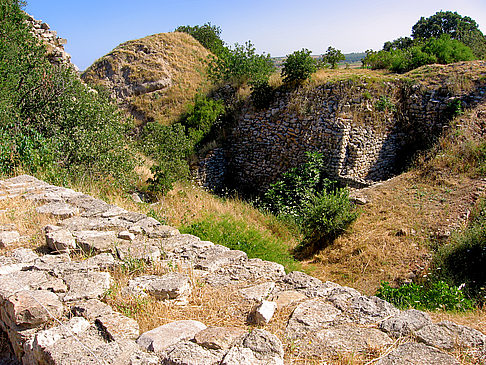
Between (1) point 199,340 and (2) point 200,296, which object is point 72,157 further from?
(1) point 199,340

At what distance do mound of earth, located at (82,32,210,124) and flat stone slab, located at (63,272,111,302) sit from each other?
44.1ft

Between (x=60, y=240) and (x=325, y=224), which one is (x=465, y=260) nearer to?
(x=325, y=224)

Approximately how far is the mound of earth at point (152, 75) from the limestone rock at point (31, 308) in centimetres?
1381

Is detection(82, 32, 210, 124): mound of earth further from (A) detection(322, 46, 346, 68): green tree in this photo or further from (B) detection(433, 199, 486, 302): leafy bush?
(B) detection(433, 199, 486, 302): leafy bush

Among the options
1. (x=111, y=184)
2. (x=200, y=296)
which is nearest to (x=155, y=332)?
(x=200, y=296)

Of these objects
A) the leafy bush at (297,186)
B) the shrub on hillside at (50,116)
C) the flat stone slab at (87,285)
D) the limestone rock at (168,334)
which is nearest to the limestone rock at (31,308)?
the flat stone slab at (87,285)

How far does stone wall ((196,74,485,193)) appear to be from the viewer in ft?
34.3

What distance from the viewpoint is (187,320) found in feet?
7.82

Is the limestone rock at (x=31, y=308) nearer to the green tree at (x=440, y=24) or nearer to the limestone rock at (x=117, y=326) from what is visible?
A: the limestone rock at (x=117, y=326)

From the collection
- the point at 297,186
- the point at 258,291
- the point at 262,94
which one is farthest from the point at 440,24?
the point at 258,291

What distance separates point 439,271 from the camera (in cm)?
575

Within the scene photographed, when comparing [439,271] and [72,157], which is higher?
[72,157]

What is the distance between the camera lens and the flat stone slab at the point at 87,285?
2564 mm

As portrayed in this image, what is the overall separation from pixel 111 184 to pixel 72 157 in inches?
42.4
